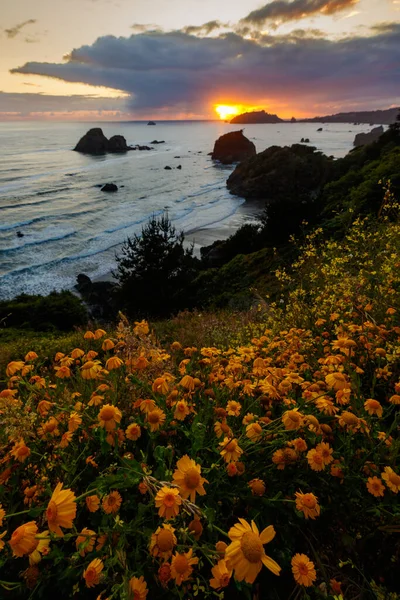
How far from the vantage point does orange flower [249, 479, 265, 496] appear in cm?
169

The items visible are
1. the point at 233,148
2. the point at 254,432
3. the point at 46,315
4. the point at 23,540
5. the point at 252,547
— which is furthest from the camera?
the point at 233,148

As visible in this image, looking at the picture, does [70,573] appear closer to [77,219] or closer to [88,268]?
[88,268]

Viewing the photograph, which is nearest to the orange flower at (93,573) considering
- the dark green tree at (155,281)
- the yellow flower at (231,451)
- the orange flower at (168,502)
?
the orange flower at (168,502)

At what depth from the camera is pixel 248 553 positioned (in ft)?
3.66

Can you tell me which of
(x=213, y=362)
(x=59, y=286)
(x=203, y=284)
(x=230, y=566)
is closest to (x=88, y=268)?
(x=59, y=286)

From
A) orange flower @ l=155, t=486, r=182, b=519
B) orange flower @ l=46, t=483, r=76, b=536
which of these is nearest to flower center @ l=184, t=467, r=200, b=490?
orange flower @ l=155, t=486, r=182, b=519

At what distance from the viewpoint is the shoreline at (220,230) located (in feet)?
97.9

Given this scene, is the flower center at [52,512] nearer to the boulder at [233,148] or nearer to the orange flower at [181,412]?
the orange flower at [181,412]

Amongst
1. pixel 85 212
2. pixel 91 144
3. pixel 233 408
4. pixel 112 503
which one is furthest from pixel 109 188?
pixel 91 144

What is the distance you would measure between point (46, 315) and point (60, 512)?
14.2m

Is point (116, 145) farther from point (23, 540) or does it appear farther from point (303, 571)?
point (303, 571)

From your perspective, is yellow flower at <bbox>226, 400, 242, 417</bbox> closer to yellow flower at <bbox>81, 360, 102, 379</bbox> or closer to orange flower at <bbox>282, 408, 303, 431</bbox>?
orange flower at <bbox>282, 408, 303, 431</bbox>

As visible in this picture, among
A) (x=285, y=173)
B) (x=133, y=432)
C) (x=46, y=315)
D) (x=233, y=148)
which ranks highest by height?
(x=233, y=148)

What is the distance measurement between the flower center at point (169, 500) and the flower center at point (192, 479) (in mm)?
152
